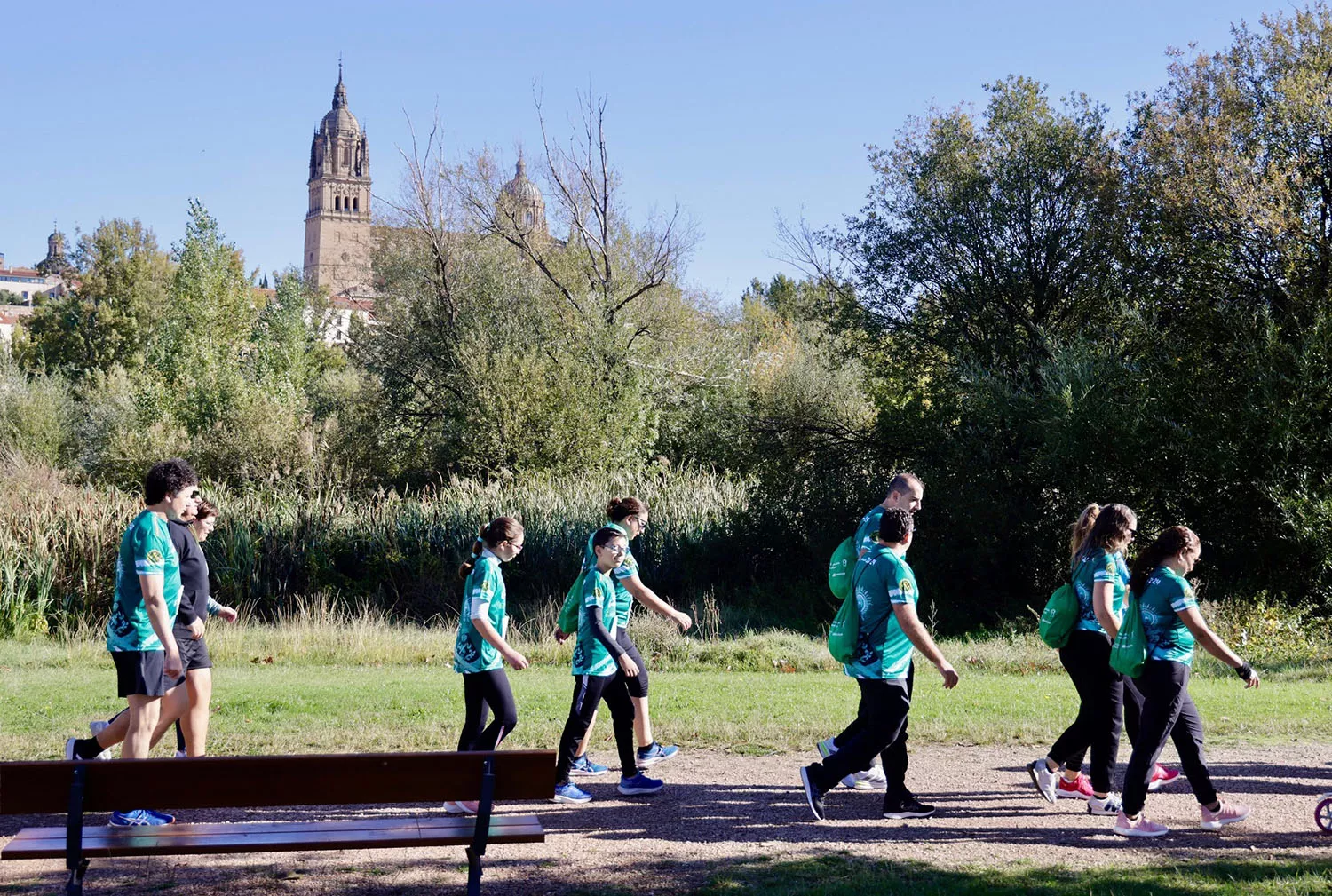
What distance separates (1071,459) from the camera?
19.7 meters

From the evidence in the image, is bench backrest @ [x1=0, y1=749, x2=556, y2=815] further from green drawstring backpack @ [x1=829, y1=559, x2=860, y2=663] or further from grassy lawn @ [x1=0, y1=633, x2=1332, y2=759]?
grassy lawn @ [x1=0, y1=633, x2=1332, y2=759]

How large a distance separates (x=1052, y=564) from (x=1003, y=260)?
6.37 m

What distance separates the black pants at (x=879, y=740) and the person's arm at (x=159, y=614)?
3.38 m

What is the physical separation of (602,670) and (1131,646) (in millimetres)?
2877

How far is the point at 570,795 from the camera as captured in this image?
716 centimetres

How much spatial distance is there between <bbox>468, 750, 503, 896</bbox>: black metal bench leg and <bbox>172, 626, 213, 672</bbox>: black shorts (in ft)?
7.60

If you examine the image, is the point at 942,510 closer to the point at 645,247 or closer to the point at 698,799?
the point at 698,799

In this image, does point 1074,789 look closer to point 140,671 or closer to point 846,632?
point 846,632

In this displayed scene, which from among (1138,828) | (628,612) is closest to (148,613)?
(628,612)

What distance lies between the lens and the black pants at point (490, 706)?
6.70m

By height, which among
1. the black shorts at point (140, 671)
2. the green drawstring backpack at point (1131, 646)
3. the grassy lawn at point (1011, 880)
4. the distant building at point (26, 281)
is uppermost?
the distant building at point (26, 281)

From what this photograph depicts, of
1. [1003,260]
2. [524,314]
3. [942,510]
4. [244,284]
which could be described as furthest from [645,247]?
[244,284]

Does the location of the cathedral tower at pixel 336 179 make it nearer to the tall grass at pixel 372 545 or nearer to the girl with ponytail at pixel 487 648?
the tall grass at pixel 372 545

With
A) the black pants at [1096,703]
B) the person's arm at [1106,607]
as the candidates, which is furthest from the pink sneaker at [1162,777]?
the person's arm at [1106,607]
